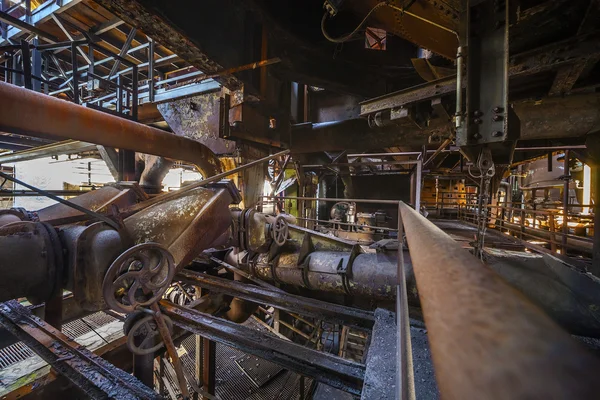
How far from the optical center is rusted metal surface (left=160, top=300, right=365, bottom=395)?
203cm

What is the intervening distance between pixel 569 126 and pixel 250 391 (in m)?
6.55

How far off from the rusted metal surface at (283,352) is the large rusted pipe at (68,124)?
1.86 m

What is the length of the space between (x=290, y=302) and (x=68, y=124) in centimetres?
265

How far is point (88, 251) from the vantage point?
1.91m

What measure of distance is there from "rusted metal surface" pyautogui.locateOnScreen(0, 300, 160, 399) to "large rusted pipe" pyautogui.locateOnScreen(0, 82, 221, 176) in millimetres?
1707

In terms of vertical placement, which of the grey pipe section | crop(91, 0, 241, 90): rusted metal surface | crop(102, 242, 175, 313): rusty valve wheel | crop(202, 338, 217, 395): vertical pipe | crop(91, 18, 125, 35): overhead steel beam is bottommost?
crop(202, 338, 217, 395): vertical pipe

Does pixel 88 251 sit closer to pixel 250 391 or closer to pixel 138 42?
pixel 250 391

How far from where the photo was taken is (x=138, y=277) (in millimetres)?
1864

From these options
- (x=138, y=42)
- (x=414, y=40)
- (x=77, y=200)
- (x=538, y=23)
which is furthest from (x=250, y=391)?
(x=138, y=42)

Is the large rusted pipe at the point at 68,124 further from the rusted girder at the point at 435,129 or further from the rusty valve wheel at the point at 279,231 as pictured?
the rusted girder at the point at 435,129

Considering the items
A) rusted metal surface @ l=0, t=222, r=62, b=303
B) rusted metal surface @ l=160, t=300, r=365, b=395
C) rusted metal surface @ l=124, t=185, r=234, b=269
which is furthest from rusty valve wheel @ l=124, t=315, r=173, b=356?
rusted metal surface @ l=0, t=222, r=62, b=303

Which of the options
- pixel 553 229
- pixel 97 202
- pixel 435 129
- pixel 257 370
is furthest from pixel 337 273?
pixel 553 229

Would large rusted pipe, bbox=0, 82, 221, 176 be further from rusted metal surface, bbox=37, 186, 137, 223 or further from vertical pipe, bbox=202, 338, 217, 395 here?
vertical pipe, bbox=202, 338, 217, 395

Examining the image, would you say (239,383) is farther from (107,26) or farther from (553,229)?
(107,26)
